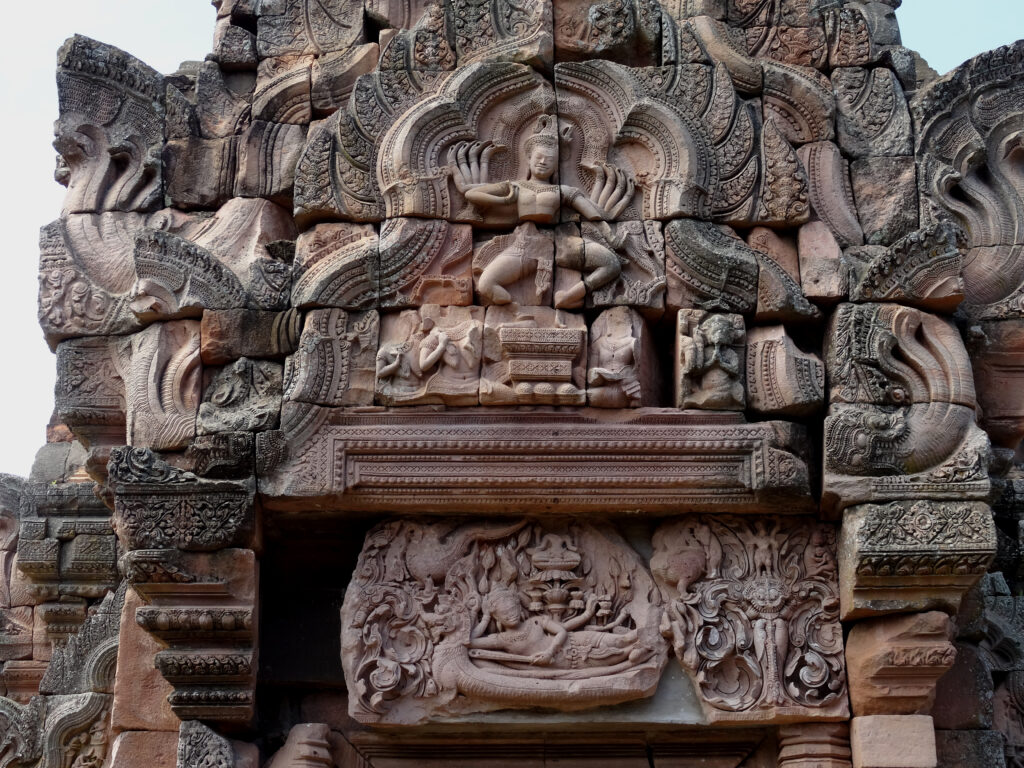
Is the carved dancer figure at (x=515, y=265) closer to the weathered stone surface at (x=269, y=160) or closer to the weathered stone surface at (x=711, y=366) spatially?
the weathered stone surface at (x=711, y=366)

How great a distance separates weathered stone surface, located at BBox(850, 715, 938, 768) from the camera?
6.28 m

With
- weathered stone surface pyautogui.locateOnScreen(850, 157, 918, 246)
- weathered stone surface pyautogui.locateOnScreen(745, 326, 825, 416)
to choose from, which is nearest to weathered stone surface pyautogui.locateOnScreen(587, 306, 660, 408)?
weathered stone surface pyautogui.locateOnScreen(745, 326, 825, 416)

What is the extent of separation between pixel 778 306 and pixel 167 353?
9.52ft

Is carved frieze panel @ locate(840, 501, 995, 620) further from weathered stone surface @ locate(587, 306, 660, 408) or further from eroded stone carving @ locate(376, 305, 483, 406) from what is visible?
eroded stone carving @ locate(376, 305, 483, 406)

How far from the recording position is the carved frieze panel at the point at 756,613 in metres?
6.46

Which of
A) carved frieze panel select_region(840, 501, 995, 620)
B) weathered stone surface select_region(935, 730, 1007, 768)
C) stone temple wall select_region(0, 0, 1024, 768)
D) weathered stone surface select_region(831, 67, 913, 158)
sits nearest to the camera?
carved frieze panel select_region(840, 501, 995, 620)

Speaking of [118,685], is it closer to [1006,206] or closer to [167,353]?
[167,353]

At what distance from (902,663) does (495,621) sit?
1838 mm

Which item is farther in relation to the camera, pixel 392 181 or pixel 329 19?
pixel 329 19

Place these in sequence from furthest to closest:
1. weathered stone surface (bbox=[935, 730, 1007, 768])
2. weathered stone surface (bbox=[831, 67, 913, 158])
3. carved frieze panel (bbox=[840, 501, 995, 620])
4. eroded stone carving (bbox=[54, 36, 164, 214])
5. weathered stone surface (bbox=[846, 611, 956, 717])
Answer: eroded stone carving (bbox=[54, 36, 164, 214]), weathered stone surface (bbox=[831, 67, 913, 158]), weathered stone surface (bbox=[935, 730, 1007, 768]), weathered stone surface (bbox=[846, 611, 956, 717]), carved frieze panel (bbox=[840, 501, 995, 620])

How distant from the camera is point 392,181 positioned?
22.5ft

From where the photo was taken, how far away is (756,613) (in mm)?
6555

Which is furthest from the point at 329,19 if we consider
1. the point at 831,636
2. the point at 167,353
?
the point at 831,636

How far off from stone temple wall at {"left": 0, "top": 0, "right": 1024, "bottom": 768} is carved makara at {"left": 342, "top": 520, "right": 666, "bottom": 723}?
19 mm
